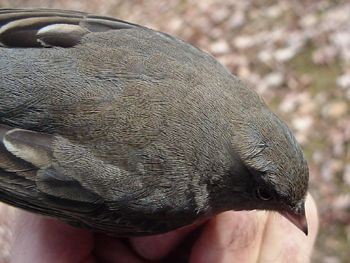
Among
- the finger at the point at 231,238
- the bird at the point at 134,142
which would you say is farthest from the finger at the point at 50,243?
the finger at the point at 231,238

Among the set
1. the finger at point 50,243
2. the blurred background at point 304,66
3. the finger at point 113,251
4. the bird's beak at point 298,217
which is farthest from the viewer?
the blurred background at point 304,66

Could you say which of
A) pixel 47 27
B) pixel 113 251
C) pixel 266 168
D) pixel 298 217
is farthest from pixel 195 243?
pixel 47 27

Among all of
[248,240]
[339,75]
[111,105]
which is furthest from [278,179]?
[339,75]

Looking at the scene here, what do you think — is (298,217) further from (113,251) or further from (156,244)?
(113,251)

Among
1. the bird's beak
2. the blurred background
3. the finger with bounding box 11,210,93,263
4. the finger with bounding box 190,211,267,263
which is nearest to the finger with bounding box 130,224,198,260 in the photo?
the finger with bounding box 190,211,267,263

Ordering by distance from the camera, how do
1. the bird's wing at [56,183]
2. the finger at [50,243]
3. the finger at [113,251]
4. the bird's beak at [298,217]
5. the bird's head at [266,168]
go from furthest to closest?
the finger at [113,251], the finger at [50,243], the bird's beak at [298,217], the bird's wing at [56,183], the bird's head at [266,168]

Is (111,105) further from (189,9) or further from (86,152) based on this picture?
(189,9)

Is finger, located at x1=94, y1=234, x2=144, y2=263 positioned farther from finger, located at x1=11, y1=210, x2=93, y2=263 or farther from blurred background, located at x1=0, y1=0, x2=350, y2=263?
blurred background, located at x1=0, y1=0, x2=350, y2=263

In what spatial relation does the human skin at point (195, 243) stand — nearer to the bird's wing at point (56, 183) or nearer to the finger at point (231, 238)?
→ the finger at point (231, 238)
